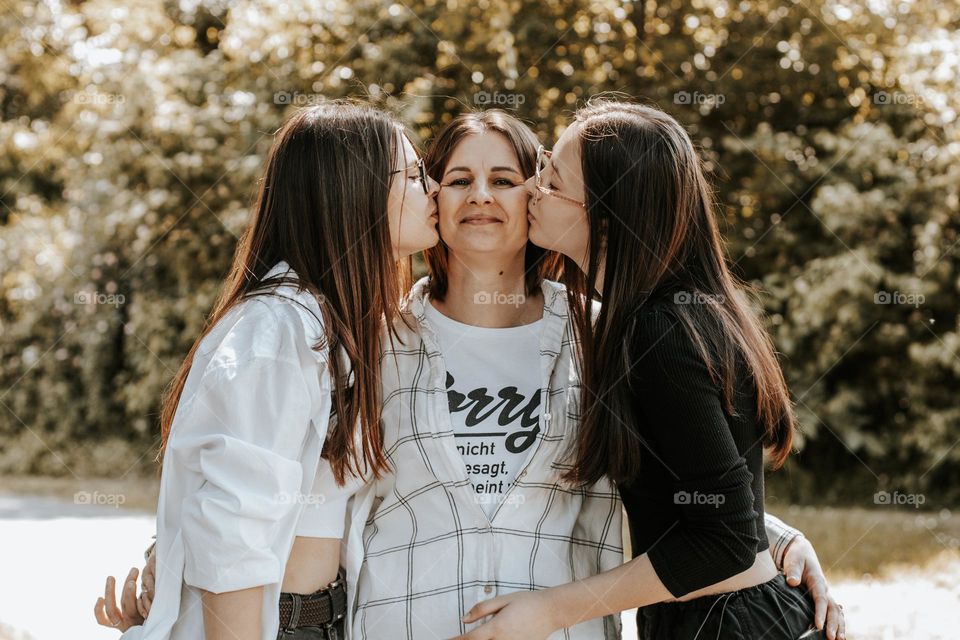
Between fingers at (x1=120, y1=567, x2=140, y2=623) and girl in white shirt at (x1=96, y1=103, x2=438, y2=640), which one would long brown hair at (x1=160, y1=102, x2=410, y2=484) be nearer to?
girl in white shirt at (x1=96, y1=103, x2=438, y2=640)

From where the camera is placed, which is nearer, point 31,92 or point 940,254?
point 940,254

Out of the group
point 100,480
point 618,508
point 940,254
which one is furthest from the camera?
point 100,480

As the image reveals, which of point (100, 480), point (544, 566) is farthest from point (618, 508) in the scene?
point (100, 480)

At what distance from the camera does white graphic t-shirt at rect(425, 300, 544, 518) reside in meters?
2.08

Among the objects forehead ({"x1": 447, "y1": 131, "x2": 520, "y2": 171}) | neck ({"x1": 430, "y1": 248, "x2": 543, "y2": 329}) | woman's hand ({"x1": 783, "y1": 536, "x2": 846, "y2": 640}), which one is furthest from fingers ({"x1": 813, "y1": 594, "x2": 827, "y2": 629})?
forehead ({"x1": 447, "y1": 131, "x2": 520, "y2": 171})

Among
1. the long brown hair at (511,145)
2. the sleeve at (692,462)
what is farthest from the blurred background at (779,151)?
the sleeve at (692,462)

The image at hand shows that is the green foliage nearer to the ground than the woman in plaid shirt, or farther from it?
farther from it

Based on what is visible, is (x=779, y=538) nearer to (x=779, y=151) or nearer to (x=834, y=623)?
(x=834, y=623)

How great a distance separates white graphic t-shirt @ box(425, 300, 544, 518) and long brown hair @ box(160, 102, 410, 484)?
Answer: 22 centimetres

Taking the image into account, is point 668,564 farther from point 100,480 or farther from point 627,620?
point 100,480

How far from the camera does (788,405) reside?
1.97m

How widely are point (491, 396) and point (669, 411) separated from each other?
0.55 m

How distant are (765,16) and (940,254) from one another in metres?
2.36

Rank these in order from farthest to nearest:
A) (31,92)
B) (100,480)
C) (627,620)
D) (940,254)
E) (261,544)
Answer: (31,92) < (100,480) < (940,254) < (627,620) < (261,544)
